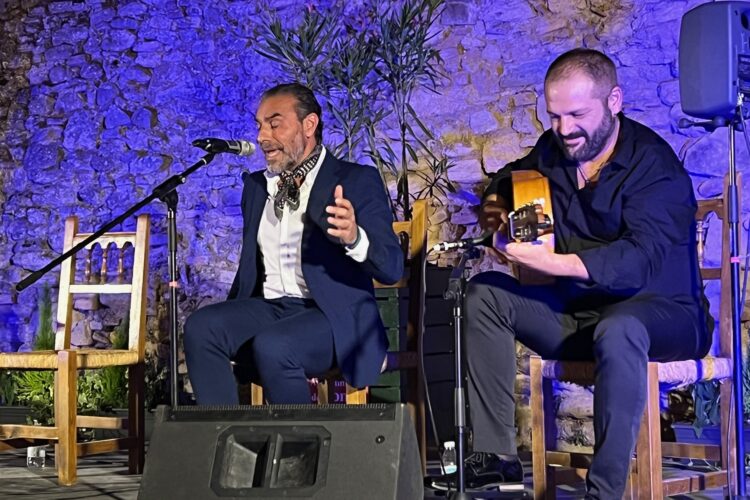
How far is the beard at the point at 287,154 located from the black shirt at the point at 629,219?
0.66 meters

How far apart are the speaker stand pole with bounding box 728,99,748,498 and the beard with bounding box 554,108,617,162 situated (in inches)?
14.8

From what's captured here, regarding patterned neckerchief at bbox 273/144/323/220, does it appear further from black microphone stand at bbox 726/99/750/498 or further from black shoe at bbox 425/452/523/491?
black microphone stand at bbox 726/99/750/498

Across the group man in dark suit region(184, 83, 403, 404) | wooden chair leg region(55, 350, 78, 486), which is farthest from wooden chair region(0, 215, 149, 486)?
man in dark suit region(184, 83, 403, 404)

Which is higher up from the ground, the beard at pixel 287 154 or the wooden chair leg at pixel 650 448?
the beard at pixel 287 154

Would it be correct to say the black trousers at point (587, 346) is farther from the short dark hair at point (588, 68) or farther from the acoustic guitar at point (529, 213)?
the short dark hair at point (588, 68)

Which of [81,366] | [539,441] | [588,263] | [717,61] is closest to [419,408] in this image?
[539,441]

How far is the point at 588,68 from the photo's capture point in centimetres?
271

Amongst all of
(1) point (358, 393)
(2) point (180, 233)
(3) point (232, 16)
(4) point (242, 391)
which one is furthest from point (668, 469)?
(3) point (232, 16)

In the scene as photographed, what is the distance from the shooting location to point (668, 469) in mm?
3756

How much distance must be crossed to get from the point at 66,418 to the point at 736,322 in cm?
244

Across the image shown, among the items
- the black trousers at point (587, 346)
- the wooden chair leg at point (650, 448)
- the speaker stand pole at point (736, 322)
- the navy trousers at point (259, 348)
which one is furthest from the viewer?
the navy trousers at point (259, 348)

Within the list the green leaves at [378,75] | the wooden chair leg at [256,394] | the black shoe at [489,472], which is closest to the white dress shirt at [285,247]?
the wooden chair leg at [256,394]

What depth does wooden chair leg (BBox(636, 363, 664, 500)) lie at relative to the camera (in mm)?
2523

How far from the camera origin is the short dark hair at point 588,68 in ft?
8.87
